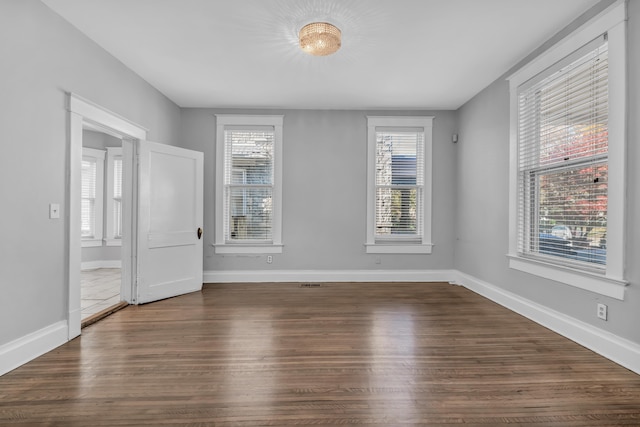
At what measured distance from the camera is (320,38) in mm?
2760

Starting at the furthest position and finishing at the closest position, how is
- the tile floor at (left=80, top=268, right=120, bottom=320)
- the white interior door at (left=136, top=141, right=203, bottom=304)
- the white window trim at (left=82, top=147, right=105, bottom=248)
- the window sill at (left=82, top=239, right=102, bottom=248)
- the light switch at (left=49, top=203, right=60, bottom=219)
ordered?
1. the white window trim at (left=82, top=147, right=105, bottom=248)
2. the window sill at (left=82, top=239, right=102, bottom=248)
3. the white interior door at (left=136, top=141, right=203, bottom=304)
4. the tile floor at (left=80, top=268, right=120, bottom=320)
5. the light switch at (left=49, top=203, right=60, bottom=219)

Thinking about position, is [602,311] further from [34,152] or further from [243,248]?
[34,152]

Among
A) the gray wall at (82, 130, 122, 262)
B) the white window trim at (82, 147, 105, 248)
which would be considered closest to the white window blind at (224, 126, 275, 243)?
the gray wall at (82, 130, 122, 262)

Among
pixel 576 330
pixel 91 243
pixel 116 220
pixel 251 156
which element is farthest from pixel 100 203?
pixel 576 330

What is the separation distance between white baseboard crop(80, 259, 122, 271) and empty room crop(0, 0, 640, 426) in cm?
165

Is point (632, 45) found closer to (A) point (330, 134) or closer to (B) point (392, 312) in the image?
(B) point (392, 312)

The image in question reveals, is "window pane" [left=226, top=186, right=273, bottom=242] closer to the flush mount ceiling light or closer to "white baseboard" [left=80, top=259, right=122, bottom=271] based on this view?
the flush mount ceiling light

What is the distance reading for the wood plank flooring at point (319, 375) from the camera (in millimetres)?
1722

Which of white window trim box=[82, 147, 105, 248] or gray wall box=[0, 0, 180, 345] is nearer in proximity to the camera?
gray wall box=[0, 0, 180, 345]

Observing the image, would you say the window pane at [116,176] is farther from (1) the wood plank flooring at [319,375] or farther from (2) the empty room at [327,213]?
(1) the wood plank flooring at [319,375]

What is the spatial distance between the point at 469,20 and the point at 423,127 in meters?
2.32

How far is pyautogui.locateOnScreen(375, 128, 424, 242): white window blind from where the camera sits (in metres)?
4.98

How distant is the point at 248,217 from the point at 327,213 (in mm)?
1263

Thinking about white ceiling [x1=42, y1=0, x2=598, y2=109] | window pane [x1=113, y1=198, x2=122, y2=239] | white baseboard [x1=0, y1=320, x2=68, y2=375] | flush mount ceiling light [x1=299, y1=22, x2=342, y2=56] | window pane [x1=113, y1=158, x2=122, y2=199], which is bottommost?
white baseboard [x1=0, y1=320, x2=68, y2=375]
